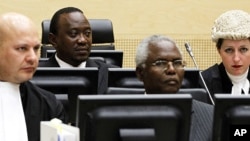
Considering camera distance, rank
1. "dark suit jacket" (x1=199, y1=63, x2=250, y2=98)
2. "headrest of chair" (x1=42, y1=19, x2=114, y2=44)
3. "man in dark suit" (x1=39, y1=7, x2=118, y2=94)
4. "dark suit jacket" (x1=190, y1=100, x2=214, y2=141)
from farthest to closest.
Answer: "headrest of chair" (x1=42, y1=19, x2=114, y2=44) → "man in dark suit" (x1=39, y1=7, x2=118, y2=94) → "dark suit jacket" (x1=199, y1=63, x2=250, y2=98) → "dark suit jacket" (x1=190, y1=100, x2=214, y2=141)

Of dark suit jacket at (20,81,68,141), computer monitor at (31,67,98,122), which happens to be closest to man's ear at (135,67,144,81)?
computer monitor at (31,67,98,122)

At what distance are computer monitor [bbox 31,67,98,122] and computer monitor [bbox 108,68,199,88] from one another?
357 mm

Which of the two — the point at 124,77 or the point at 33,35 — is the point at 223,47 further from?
the point at 33,35

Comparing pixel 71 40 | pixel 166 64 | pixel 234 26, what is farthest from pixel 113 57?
pixel 166 64

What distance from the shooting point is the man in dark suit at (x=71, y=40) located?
473 cm

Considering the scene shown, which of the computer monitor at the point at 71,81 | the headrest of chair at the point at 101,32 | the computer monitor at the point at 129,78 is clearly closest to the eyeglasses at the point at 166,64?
the computer monitor at the point at 129,78

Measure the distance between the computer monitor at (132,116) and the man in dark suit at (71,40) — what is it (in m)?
2.24

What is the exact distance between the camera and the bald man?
9.95 feet

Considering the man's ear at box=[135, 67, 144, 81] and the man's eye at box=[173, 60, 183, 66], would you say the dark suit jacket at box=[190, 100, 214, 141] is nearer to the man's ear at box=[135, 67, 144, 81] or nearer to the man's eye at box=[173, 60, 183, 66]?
the man's eye at box=[173, 60, 183, 66]

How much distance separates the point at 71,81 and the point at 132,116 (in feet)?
2.67

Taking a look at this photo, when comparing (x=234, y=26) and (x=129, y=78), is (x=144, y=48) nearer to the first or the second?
(x=129, y=78)

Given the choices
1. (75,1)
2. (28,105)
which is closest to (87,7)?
(75,1)

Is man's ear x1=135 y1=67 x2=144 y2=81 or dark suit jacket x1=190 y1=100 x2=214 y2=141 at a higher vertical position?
man's ear x1=135 y1=67 x2=144 y2=81

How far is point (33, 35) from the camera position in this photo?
3.17 meters
